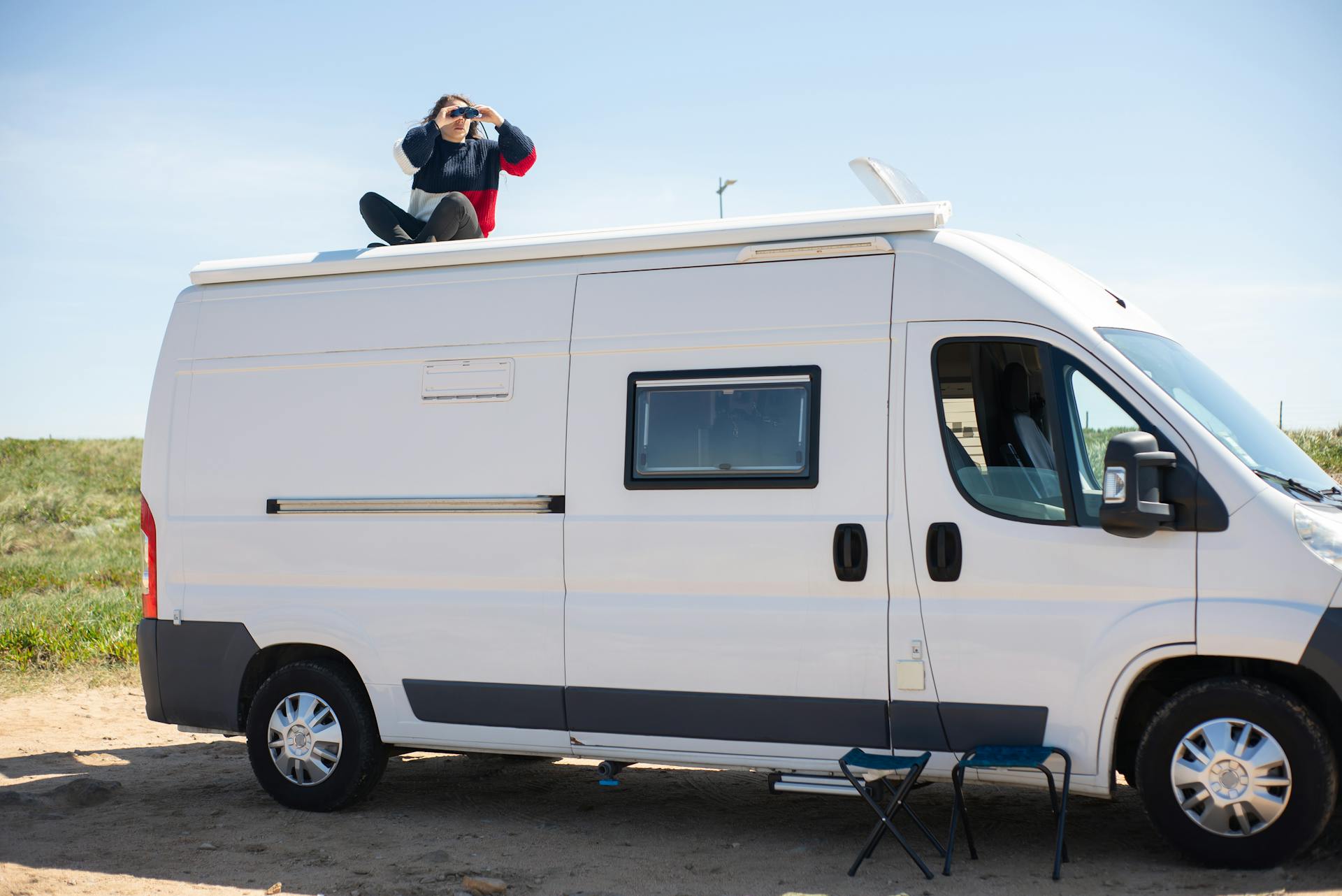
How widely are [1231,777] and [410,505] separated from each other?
13.2 ft

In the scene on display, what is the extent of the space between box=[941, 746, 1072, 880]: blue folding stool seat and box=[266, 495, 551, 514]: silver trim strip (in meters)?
2.30

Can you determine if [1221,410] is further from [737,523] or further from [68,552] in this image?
[68,552]

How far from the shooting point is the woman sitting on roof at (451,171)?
7.62m

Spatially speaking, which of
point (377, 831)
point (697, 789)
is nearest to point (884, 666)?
point (697, 789)

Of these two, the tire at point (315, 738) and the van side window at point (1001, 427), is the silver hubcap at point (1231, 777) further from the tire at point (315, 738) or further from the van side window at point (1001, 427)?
the tire at point (315, 738)

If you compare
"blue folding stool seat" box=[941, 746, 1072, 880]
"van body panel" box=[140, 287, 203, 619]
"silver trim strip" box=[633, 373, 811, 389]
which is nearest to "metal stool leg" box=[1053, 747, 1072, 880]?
"blue folding stool seat" box=[941, 746, 1072, 880]

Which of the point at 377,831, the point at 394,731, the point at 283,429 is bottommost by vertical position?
the point at 377,831

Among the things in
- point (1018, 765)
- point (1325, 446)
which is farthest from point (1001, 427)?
point (1325, 446)

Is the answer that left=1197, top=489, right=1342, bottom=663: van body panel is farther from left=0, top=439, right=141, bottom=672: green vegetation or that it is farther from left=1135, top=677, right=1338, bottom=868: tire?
left=0, top=439, right=141, bottom=672: green vegetation

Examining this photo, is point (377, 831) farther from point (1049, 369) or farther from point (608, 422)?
point (1049, 369)

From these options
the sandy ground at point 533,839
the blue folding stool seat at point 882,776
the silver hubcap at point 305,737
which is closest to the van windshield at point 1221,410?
the sandy ground at point 533,839

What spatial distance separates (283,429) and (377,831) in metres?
2.20

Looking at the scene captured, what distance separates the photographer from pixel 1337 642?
4.97 m

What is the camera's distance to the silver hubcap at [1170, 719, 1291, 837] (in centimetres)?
508
